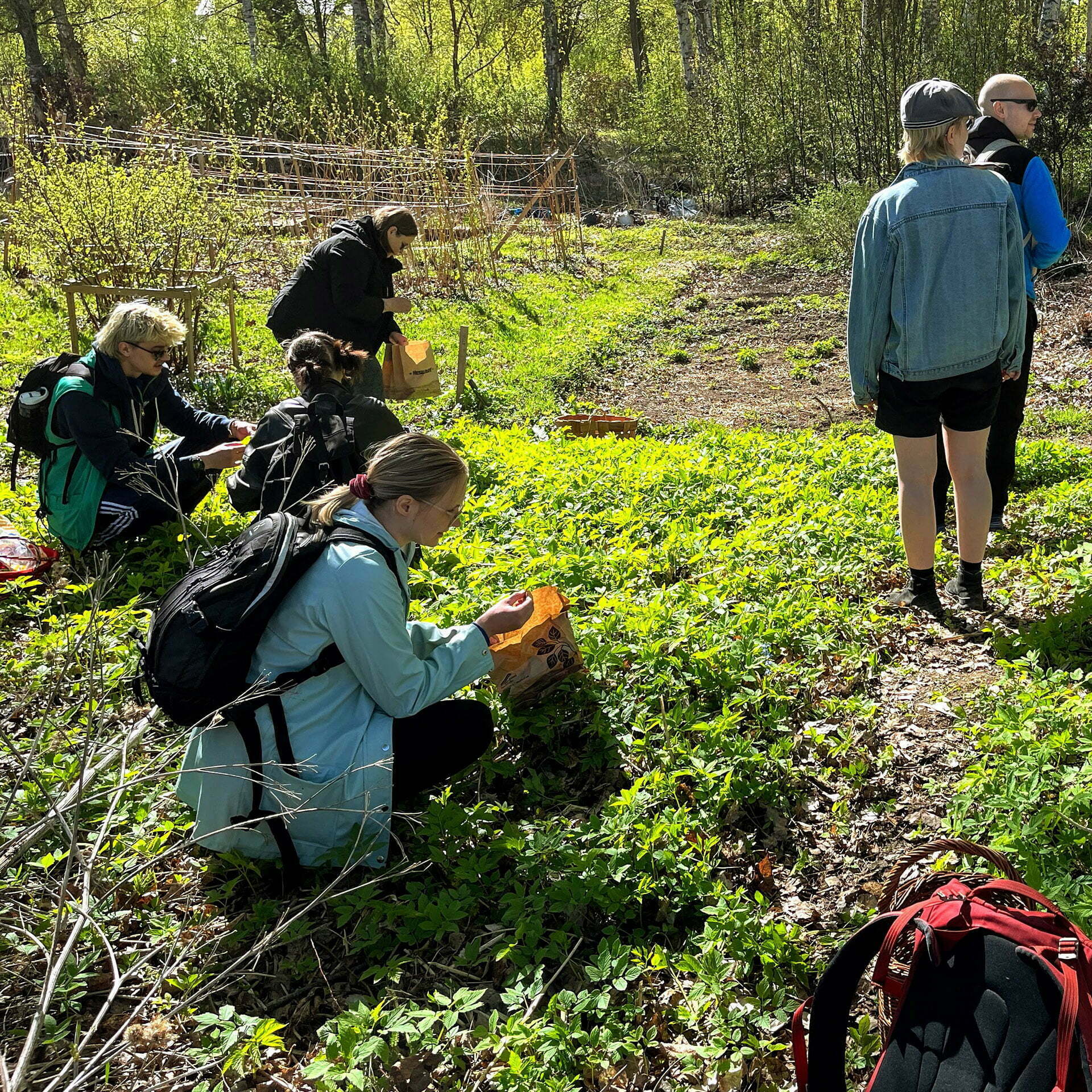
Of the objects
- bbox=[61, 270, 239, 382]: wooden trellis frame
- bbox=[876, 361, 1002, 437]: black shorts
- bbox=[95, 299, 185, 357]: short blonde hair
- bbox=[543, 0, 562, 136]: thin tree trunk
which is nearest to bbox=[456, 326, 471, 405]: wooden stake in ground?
bbox=[61, 270, 239, 382]: wooden trellis frame

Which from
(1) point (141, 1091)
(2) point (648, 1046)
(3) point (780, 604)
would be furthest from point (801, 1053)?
(3) point (780, 604)

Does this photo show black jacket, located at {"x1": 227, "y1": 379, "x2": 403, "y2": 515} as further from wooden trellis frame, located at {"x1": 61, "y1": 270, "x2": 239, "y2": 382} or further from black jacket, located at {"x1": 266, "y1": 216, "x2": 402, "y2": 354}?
wooden trellis frame, located at {"x1": 61, "y1": 270, "x2": 239, "y2": 382}

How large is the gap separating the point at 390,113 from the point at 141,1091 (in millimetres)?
26691

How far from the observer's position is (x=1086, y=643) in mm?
3543

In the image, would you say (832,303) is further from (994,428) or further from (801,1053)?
(801,1053)

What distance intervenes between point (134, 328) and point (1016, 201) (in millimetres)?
4101

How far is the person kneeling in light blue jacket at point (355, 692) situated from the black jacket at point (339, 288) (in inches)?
134

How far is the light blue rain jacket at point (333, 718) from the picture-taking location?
2.70 metres

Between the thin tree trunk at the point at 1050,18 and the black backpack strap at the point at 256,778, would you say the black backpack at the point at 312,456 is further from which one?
the thin tree trunk at the point at 1050,18

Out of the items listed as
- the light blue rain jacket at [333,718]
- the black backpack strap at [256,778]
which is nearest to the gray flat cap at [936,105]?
the light blue rain jacket at [333,718]

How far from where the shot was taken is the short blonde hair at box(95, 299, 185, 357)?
4.75 metres

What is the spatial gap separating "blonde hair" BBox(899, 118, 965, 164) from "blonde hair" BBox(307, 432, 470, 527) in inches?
80.9

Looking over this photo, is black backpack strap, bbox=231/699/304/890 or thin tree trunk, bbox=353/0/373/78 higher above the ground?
thin tree trunk, bbox=353/0/373/78

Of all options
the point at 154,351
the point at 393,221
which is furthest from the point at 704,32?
the point at 154,351
